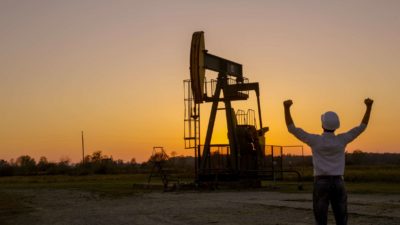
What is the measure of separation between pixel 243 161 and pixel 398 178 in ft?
40.5

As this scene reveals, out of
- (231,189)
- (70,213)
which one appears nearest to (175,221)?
(70,213)

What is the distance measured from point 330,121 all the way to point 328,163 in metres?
0.38

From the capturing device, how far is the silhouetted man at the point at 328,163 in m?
5.46

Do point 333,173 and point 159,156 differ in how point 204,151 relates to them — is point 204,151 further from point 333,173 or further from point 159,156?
point 333,173

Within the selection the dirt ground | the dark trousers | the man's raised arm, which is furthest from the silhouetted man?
the dirt ground

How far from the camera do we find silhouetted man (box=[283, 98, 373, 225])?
546 centimetres

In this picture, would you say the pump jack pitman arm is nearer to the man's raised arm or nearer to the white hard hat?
the white hard hat

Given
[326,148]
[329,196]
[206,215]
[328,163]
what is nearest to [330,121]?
[326,148]

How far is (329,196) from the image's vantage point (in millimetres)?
5484

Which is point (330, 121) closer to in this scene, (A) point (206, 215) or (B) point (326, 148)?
(B) point (326, 148)

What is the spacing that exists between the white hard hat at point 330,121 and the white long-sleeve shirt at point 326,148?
0.21 feet

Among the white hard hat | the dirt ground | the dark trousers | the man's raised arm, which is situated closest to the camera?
the dark trousers

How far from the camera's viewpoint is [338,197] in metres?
5.47

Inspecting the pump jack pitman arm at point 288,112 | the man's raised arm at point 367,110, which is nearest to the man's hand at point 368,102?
the man's raised arm at point 367,110
